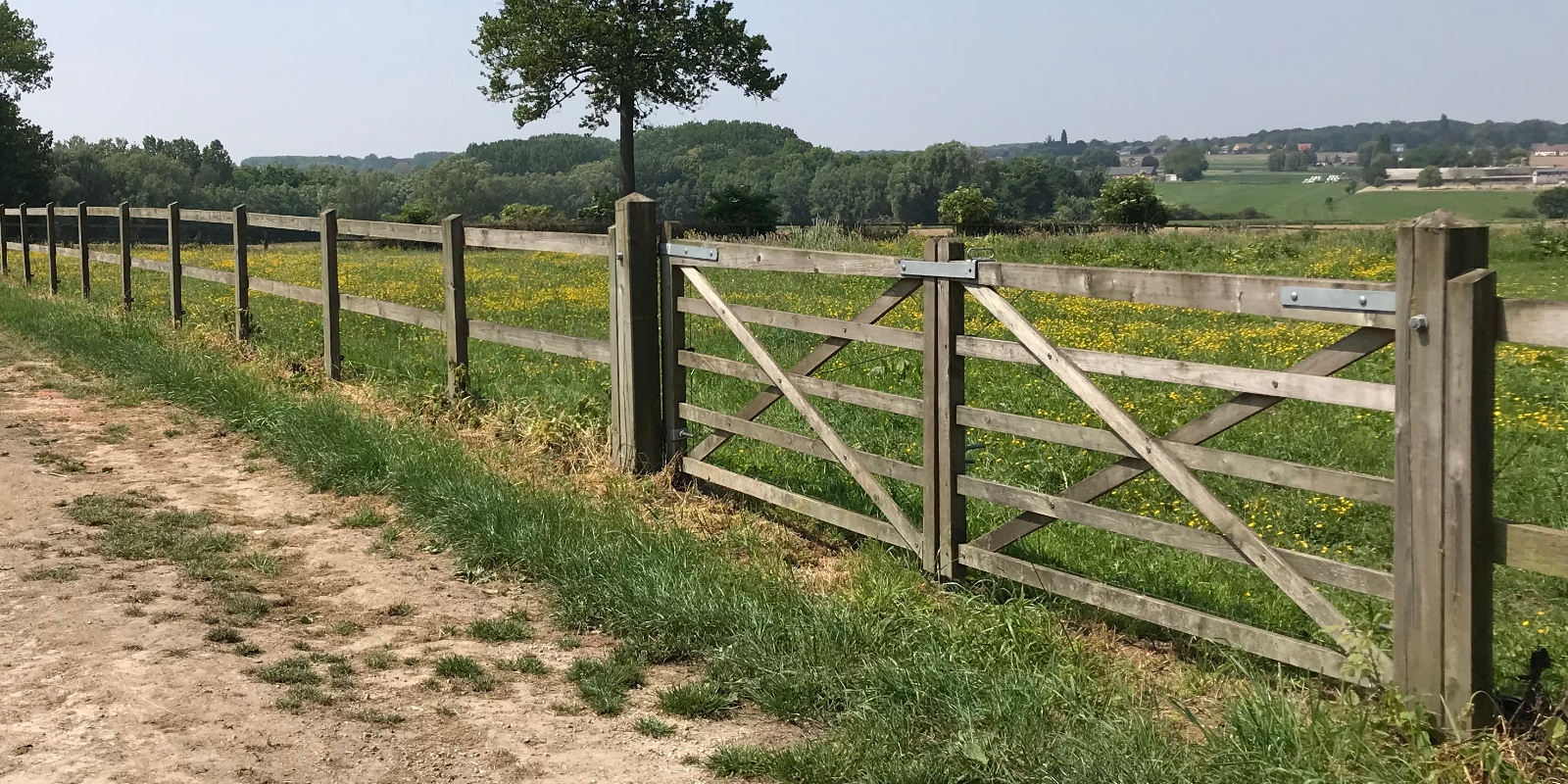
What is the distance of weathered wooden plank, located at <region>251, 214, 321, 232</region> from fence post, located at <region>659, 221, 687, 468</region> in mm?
5167

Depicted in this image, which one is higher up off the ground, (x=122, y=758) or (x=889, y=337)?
(x=889, y=337)

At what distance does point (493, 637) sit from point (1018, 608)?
2.12 m

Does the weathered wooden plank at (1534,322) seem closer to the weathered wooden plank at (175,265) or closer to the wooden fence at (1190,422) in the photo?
the wooden fence at (1190,422)

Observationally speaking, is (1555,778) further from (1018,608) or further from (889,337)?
(889,337)

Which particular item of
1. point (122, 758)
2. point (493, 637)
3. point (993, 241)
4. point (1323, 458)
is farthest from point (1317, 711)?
point (993, 241)

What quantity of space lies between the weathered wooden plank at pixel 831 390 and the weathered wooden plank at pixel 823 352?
0.27 feet

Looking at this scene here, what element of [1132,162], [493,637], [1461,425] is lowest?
[493,637]

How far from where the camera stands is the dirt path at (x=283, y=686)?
413cm

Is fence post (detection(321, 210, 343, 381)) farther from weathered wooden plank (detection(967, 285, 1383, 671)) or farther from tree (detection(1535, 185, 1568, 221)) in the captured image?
tree (detection(1535, 185, 1568, 221))

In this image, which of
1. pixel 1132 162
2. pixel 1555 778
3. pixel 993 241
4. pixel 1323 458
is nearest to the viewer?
pixel 1555 778

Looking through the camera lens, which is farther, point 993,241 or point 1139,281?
point 993,241

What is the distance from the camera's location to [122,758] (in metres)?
4.07

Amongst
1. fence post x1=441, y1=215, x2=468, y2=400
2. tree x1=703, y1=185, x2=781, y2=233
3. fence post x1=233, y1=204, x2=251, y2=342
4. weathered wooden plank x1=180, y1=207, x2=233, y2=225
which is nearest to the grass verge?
fence post x1=441, y1=215, x2=468, y2=400

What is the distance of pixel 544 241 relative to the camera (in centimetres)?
891
